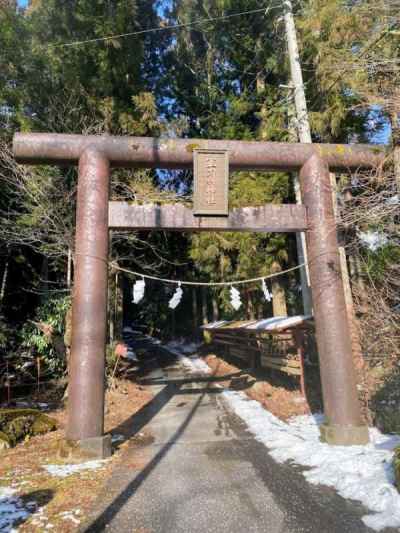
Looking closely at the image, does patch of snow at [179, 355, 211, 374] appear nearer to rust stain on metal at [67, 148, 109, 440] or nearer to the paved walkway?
the paved walkway

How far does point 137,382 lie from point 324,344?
8.99 meters

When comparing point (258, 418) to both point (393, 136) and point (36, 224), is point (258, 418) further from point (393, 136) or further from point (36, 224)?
point (36, 224)

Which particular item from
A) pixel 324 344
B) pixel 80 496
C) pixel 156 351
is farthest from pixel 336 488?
pixel 156 351

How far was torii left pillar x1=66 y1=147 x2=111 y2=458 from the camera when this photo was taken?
5559 mm

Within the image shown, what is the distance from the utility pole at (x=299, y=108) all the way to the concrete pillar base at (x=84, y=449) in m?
6.88

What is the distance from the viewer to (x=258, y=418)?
7.78m

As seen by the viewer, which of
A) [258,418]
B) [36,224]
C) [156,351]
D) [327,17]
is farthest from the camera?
[156,351]

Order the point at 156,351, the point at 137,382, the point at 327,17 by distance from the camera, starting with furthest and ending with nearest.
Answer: the point at 156,351
the point at 137,382
the point at 327,17

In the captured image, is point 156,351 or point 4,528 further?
point 156,351

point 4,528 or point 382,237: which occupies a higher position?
point 382,237

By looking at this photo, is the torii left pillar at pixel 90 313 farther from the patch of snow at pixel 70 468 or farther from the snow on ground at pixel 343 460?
the snow on ground at pixel 343 460

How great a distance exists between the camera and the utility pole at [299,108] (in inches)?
406

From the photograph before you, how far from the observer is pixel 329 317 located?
20.2 ft

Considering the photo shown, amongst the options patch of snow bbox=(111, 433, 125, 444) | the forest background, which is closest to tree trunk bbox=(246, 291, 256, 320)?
the forest background
